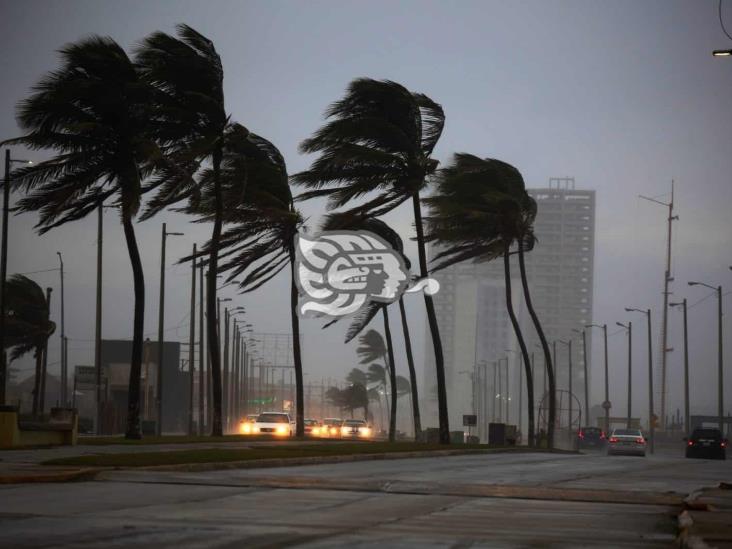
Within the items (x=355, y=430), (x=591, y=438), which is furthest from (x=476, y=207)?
(x=591, y=438)

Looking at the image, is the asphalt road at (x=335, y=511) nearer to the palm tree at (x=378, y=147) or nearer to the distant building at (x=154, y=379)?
the palm tree at (x=378, y=147)

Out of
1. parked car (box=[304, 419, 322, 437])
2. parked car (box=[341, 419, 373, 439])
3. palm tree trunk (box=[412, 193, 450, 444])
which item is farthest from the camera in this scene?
parked car (box=[304, 419, 322, 437])

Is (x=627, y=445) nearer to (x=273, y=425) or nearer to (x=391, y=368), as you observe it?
(x=391, y=368)

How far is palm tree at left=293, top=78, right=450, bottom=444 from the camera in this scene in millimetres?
43625

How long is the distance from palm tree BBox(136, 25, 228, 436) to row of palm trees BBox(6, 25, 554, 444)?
5cm

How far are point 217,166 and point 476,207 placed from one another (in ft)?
53.8

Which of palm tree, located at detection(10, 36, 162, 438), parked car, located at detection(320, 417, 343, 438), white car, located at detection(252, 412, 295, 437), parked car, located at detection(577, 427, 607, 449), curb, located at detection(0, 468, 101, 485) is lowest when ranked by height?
parked car, located at detection(577, 427, 607, 449)

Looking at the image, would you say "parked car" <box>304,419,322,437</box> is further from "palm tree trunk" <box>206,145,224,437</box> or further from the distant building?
"palm tree trunk" <box>206,145,224,437</box>

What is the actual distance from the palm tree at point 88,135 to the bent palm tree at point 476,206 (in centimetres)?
2001

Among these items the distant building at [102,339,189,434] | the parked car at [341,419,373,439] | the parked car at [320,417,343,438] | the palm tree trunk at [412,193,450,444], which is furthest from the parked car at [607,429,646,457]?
the distant building at [102,339,189,434]

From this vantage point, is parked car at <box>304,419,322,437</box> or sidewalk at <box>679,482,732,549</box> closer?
sidewalk at <box>679,482,732,549</box>

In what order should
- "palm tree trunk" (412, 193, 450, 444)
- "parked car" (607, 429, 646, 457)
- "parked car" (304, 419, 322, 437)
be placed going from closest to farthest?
1. "palm tree trunk" (412, 193, 450, 444)
2. "parked car" (607, 429, 646, 457)
3. "parked car" (304, 419, 322, 437)

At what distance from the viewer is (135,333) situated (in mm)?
37812

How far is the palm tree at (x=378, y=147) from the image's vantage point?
43.6 meters
